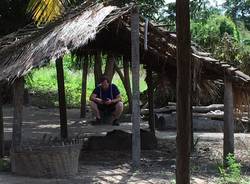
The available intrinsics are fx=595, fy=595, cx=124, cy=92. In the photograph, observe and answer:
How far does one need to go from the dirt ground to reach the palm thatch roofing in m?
1.56

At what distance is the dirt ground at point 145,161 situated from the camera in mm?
8828

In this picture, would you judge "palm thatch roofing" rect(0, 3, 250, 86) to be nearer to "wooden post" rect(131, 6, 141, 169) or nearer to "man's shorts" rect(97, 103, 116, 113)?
"wooden post" rect(131, 6, 141, 169)

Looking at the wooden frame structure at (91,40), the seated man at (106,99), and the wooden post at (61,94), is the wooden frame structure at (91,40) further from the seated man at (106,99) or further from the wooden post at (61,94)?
the seated man at (106,99)

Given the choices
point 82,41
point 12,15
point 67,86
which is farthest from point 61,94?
point 67,86

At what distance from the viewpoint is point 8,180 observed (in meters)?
8.63

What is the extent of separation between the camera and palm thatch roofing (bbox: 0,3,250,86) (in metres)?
9.15

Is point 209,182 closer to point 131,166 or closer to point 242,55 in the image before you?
point 131,166

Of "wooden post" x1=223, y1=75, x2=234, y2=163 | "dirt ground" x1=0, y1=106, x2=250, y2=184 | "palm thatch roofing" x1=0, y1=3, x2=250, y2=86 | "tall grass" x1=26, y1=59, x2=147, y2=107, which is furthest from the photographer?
"tall grass" x1=26, y1=59, x2=147, y2=107

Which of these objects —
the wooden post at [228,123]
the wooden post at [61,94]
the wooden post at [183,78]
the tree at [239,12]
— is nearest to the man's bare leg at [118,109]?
the wooden post at [61,94]

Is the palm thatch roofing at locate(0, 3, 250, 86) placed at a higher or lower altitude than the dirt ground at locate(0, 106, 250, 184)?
higher

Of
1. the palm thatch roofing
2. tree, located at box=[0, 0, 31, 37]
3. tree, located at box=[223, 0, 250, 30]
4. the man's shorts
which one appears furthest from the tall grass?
the palm thatch roofing

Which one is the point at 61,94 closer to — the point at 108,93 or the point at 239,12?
→ the point at 108,93

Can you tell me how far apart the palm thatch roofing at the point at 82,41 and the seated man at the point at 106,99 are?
6.71 feet

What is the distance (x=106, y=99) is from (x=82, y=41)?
186 inches
